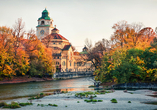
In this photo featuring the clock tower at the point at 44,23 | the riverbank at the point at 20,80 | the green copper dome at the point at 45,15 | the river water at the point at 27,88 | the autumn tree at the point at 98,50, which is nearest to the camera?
the river water at the point at 27,88

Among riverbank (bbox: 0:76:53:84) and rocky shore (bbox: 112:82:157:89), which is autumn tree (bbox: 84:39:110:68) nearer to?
riverbank (bbox: 0:76:53:84)

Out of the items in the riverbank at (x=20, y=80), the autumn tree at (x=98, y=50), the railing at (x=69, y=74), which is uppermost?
the autumn tree at (x=98, y=50)

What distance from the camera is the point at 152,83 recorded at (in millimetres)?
40031

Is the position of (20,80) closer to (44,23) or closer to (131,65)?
(131,65)

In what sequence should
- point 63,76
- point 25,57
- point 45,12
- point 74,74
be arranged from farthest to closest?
1. point 45,12
2. point 74,74
3. point 63,76
4. point 25,57

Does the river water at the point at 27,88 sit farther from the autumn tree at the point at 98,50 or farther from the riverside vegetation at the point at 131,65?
the autumn tree at the point at 98,50

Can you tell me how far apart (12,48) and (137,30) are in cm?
3119

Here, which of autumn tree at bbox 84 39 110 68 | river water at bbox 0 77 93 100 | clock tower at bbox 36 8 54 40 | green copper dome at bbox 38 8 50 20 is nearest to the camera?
river water at bbox 0 77 93 100

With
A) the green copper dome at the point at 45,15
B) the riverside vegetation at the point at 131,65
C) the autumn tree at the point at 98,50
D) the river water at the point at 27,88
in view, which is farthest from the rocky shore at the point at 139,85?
the green copper dome at the point at 45,15

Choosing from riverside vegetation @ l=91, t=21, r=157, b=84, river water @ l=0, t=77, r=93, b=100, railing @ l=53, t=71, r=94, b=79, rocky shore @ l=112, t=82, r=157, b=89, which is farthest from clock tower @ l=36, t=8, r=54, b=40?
rocky shore @ l=112, t=82, r=157, b=89

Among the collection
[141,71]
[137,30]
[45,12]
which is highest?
[45,12]

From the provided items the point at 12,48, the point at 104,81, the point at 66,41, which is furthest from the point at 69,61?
the point at 104,81

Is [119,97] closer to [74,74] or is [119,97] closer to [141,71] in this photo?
[141,71]

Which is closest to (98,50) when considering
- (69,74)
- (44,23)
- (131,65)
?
(69,74)
